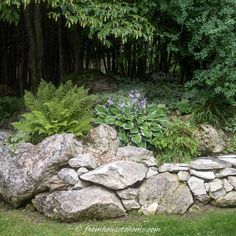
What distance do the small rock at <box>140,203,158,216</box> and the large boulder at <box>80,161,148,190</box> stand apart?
32 centimetres

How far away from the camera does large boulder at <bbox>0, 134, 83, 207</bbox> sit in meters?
5.10

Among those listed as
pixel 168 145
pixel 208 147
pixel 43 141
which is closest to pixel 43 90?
pixel 43 141

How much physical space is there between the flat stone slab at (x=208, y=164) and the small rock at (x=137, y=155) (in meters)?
0.49

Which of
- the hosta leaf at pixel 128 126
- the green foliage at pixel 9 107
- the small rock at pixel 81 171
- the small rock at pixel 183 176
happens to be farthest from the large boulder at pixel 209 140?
the green foliage at pixel 9 107

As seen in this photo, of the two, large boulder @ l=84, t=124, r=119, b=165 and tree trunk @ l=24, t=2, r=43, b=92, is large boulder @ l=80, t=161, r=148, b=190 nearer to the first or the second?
large boulder @ l=84, t=124, r=119, b=165

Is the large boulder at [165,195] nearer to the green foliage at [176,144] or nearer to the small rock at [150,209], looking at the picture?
the small rock at [150,209]

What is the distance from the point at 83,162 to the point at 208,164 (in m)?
1.49

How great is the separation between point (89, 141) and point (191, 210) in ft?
4.75

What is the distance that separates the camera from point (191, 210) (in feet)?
17.1

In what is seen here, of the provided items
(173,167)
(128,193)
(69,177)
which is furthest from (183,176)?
(69,177)

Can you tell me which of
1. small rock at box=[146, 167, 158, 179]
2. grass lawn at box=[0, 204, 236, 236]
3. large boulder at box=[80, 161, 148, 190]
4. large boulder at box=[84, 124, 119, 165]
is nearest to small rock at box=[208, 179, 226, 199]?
grass lawn at box=[0, 204, 236, 236]

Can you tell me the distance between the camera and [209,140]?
5766mm

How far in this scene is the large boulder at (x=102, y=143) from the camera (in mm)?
5355

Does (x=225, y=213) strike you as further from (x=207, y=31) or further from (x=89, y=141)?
(x=207, y=31)
